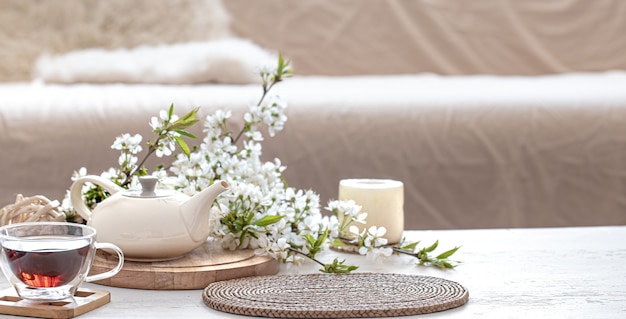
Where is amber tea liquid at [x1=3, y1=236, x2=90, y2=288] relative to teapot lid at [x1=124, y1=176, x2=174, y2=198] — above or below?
below

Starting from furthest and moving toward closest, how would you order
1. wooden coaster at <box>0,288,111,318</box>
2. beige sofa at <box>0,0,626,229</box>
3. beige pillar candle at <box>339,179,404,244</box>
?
beige sofa at <box>0,0,626,229</box> < beige pillar candle at <box>339,179,404,244</box> < wooden coaster at <box>0,288,111,318</box>

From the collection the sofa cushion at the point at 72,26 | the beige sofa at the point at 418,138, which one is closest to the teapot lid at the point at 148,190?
the beige sofa at the point at 418,138

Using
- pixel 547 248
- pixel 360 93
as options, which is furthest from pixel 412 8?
pixel 547 248

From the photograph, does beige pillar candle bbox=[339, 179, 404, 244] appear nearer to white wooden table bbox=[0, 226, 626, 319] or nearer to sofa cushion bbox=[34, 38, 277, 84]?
white wooden table bbox=[0, 226, 626, 319]

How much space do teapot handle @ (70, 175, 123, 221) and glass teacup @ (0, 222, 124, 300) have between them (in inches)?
6.8

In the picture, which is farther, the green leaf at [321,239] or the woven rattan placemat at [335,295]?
the green leaf at [321,239]

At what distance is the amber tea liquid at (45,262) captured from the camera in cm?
84

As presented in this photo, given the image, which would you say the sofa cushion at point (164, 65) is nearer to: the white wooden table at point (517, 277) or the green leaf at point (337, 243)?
the white wooden table at point (517, 277)

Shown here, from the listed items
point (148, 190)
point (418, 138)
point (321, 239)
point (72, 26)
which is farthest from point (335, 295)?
point (72, 26)

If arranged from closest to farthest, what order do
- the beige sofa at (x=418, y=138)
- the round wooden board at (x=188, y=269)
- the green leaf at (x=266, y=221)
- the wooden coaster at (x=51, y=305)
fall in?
the wooden coaster at (x=51, y=305) → the round wooden board at (x=188, y=269) → the green leaf at (x=266, y=221) → the beige sofa at (x=418, y=138)

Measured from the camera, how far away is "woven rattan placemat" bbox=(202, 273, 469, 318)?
858 mm

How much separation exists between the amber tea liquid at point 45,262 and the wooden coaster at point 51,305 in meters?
0.02

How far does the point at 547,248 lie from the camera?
1.21 meters

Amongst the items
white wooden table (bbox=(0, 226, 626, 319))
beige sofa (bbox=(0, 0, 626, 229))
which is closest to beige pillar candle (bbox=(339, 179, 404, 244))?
white wooden table (bbox=(0, 226, 626, 319))
